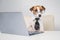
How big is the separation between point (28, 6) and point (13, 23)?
187 centimetres

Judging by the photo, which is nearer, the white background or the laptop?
the laptop

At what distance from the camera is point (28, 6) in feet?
9.36

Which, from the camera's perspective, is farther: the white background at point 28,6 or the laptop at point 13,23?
the white background at point 28,6

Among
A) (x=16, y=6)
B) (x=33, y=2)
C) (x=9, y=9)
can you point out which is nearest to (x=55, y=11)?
(x=33, y=2)

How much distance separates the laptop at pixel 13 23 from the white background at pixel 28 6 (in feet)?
5.86

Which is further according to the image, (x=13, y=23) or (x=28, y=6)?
(x=28, y=6)

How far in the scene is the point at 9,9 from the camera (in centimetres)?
302

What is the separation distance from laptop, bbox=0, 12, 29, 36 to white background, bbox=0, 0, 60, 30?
5.86ft

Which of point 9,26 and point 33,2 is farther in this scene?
point 33,2

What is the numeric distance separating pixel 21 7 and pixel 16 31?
6.30 ft

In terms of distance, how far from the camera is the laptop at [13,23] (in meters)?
0.98

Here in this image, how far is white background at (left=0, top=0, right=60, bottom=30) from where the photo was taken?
9.00 feet

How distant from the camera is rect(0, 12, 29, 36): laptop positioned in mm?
985

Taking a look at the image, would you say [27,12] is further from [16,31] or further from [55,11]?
[16,31]
